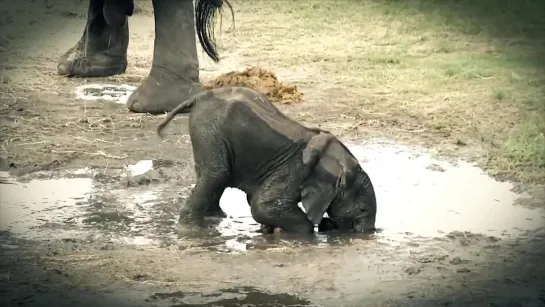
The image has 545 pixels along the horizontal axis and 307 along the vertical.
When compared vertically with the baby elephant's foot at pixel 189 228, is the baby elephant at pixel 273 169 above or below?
above

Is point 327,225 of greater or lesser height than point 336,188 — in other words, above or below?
below

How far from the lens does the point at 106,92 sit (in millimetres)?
6484

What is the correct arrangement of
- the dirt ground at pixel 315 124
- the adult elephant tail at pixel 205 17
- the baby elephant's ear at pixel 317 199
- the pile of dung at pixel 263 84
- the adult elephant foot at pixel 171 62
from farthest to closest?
the pile of dung at pixel 263 84
the adult elephant foot at pixel 171 62
the adult elephant tail at pixel 205 17
the baby elephant's ear at pixel 317 199
the dirt ground at pixel 315 124

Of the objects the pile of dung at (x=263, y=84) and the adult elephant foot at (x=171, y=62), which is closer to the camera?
the adult elephant foot at (x=171, y=62)

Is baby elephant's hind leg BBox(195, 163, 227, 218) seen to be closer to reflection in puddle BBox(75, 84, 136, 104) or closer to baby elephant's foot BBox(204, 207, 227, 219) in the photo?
baby elephant's foot BBox(204, 207, 227, 219)

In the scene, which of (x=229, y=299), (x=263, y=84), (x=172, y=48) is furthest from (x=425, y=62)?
(x=229, y=299)

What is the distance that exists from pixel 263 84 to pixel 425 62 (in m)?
1.43

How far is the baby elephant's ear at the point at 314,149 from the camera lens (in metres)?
4.06

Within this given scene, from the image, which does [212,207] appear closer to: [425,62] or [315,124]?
[315,124]

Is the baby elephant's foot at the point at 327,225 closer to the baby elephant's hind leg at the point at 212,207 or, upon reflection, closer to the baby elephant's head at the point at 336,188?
the baby elephant's head at the point at 336,188

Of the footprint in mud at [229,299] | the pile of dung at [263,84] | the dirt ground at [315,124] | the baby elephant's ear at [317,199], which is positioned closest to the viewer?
the footprint in mud at [229,299]

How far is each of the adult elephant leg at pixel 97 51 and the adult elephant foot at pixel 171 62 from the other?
0.75 m

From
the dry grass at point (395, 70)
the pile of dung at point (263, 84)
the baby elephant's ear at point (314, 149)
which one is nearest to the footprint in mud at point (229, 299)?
the baby elephant's ear at point (314, 149)

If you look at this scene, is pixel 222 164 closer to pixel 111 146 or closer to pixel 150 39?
pixel 111 146
